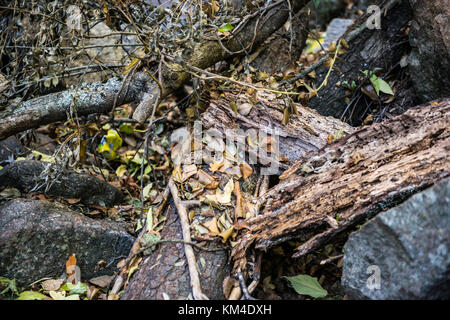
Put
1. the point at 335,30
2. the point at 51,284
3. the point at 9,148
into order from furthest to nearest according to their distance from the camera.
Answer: the point at 335,30 → the point at 9,148 → the point at 51,284

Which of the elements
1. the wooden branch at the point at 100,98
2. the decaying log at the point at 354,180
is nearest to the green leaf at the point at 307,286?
the decaying log at the point at 354,180

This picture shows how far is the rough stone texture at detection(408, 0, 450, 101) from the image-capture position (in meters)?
2.50

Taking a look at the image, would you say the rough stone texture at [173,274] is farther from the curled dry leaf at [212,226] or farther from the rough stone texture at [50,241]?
the rough stone texture at [50,241]

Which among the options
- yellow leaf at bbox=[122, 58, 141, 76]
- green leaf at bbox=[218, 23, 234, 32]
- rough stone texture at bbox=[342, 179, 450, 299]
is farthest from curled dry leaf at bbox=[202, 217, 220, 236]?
green leaf at bbox=[218, 23, 234, 32]

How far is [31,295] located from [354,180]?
1.87 meters

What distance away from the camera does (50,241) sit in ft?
7.25

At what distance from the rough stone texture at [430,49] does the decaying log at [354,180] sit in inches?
28.2

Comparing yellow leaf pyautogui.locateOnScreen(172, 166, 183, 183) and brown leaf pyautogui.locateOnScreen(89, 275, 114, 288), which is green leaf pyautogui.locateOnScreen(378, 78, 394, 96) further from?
brown leaf pyautogui.locateOnScreen(89, 275, 114, 288)

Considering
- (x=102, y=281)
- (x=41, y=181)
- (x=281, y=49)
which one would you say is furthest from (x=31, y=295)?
(x=281, y=49)

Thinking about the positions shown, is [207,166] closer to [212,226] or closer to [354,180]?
[212,226]

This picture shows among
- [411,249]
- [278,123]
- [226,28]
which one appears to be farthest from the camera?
[226,28]

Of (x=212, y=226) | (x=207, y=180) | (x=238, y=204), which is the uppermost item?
(x=207, y=180)
